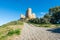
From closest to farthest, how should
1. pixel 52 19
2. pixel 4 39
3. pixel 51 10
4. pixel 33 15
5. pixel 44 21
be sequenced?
pixel 4 39
pixel 44 21
pixel 52 19
pixel 51 10
pixel 33 15

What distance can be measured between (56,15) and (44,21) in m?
7.68

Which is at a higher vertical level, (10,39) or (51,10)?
(51,10)

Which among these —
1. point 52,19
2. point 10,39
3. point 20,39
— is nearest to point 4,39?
point 10,39

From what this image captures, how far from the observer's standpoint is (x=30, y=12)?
86.1 m

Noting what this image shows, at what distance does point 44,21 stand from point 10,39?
131ft

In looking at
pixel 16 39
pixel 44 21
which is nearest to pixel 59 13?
pixel 44 21

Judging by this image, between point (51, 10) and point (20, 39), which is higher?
point (51, 10)

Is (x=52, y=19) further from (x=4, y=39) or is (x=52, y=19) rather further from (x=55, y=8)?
(x=4, y=39)

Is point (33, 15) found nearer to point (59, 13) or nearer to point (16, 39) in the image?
point (59, 13)

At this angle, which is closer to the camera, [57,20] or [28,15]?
[57,20]

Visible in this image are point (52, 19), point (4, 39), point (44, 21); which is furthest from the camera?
point (52, 19)

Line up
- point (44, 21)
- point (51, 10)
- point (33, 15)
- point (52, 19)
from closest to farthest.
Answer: point (44, 21)
point (52, 19)
point (51, 10)
point (33, 15)

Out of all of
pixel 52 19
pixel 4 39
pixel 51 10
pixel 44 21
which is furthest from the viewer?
pixel 51 10

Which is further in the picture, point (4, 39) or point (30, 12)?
point (30, 12)
